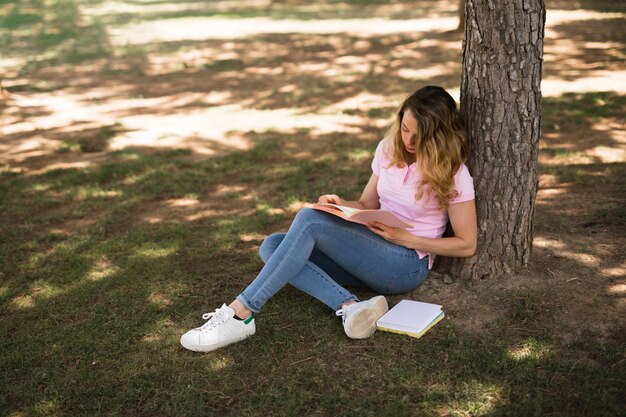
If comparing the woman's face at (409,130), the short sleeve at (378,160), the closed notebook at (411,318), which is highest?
the woman's face at (409,130)

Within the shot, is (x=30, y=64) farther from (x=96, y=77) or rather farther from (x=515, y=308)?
(x=515, y=308)

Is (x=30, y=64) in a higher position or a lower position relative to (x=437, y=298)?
higher

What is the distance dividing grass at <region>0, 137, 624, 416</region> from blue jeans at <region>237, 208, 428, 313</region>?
23cm

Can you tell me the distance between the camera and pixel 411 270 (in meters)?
3.72

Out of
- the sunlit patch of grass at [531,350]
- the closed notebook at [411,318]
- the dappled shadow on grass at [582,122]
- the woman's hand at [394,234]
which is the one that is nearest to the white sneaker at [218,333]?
the closed notebook at [411,318]

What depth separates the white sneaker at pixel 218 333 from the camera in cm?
350

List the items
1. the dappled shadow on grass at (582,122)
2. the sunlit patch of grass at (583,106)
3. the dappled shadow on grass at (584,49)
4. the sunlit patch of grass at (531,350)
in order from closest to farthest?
1. the sunlit patch of grass at (531,350)
2. the dappled shadow on grass at (582,122)
3. the sunlit patch of grass at (583,106)
4. the dappled shadow on grass at (584,49)

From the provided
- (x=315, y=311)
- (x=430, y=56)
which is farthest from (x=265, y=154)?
(x=430, y=56)

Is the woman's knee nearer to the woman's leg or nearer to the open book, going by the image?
the woman's leg

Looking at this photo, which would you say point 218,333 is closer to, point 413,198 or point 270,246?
point 270,246

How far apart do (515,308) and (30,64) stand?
12369 mm

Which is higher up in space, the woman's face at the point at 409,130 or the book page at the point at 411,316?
the woman's face at the point at 409,130

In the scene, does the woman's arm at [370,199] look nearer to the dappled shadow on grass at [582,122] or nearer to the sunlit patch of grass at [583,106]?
the dappled shadow on grass at [582,122]

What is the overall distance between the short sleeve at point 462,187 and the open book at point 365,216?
1.05ft
